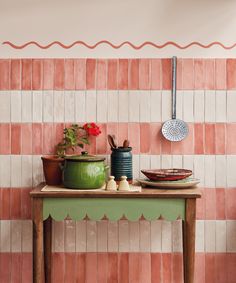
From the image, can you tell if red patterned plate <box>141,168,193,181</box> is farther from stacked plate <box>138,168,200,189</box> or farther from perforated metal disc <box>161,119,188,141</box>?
perforated metal disc <box>161,119,188,141</box>

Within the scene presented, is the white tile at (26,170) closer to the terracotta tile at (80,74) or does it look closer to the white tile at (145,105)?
the terracotta tile at (80,74)

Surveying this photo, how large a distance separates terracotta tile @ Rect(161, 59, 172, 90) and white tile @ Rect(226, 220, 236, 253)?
972mm

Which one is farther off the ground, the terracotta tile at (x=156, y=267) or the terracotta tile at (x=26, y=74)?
the terracotta tile at (x=26, y=74)

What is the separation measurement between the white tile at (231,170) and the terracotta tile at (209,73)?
48cm

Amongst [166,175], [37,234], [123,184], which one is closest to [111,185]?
[123,184]

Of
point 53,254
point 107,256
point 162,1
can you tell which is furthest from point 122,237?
point 162,1

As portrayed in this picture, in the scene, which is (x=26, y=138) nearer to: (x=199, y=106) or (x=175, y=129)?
(x=175, y=129)

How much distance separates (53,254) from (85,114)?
941 millimetres

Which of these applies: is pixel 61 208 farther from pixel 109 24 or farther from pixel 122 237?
pixel 109 24

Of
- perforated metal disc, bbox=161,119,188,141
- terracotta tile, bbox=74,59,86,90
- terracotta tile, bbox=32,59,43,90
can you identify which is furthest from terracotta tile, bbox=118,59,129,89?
terracotta tile, bbox=32,59,43,90

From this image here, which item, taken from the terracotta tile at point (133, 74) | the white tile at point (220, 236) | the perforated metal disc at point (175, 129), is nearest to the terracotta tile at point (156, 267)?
the white tile at point (220, 236)

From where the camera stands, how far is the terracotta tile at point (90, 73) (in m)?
3.32

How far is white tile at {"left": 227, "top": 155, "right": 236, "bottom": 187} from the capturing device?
3326 millimetres

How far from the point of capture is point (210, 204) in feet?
10.9
